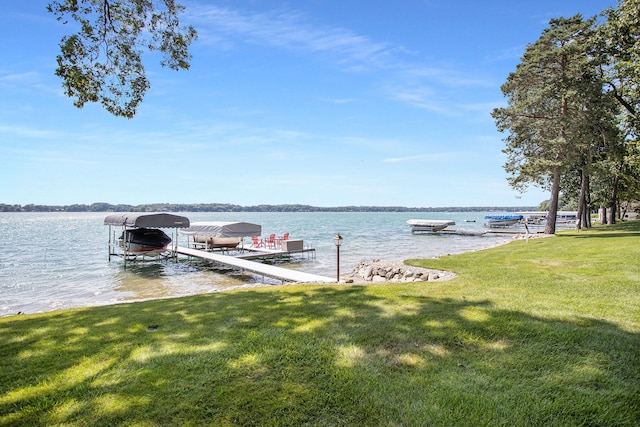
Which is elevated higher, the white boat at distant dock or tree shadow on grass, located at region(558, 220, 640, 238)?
tree shadow on grass, located at region(558, 220, 640, 238)

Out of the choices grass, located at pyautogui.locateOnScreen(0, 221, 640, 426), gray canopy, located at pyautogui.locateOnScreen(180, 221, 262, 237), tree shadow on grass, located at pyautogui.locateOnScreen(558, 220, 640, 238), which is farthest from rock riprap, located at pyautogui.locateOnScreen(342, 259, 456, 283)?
tree shadow on grass, located at pyautogui.locateOnScreen(558, 220, 640, 238)

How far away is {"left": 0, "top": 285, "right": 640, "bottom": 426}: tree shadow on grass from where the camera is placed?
3.03 metres

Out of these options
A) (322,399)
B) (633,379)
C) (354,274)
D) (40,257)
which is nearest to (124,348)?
(322,399)

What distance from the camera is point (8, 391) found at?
3502 millimetres

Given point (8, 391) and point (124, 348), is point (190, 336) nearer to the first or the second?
point (124, 348)

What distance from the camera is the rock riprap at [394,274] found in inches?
377

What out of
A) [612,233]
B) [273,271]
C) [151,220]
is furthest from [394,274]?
[612,233]

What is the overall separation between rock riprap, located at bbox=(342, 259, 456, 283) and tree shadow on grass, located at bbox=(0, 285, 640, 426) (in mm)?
3920

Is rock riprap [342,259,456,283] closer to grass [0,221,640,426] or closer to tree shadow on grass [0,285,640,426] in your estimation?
grass [0,221,640,426]

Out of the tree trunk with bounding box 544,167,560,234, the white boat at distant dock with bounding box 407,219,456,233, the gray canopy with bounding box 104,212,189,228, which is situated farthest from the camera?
the white boat at distant dock with bounding box 407,219,456,233

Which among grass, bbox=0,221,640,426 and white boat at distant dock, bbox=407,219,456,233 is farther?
white boat at distant dock, bbox=407,219,456,233

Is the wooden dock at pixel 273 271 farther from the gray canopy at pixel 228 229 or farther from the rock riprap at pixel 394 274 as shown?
the gray canopy at pixel 228 229

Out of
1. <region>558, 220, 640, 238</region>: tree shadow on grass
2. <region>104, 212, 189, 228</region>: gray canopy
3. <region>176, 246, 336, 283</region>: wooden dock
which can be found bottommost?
<region>176, 246, 336, 283</region>: wooden dock

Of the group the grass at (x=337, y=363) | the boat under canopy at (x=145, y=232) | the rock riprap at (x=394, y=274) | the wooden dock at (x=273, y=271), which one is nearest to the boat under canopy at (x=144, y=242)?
the boat under canopy at (x=145, y=232)
